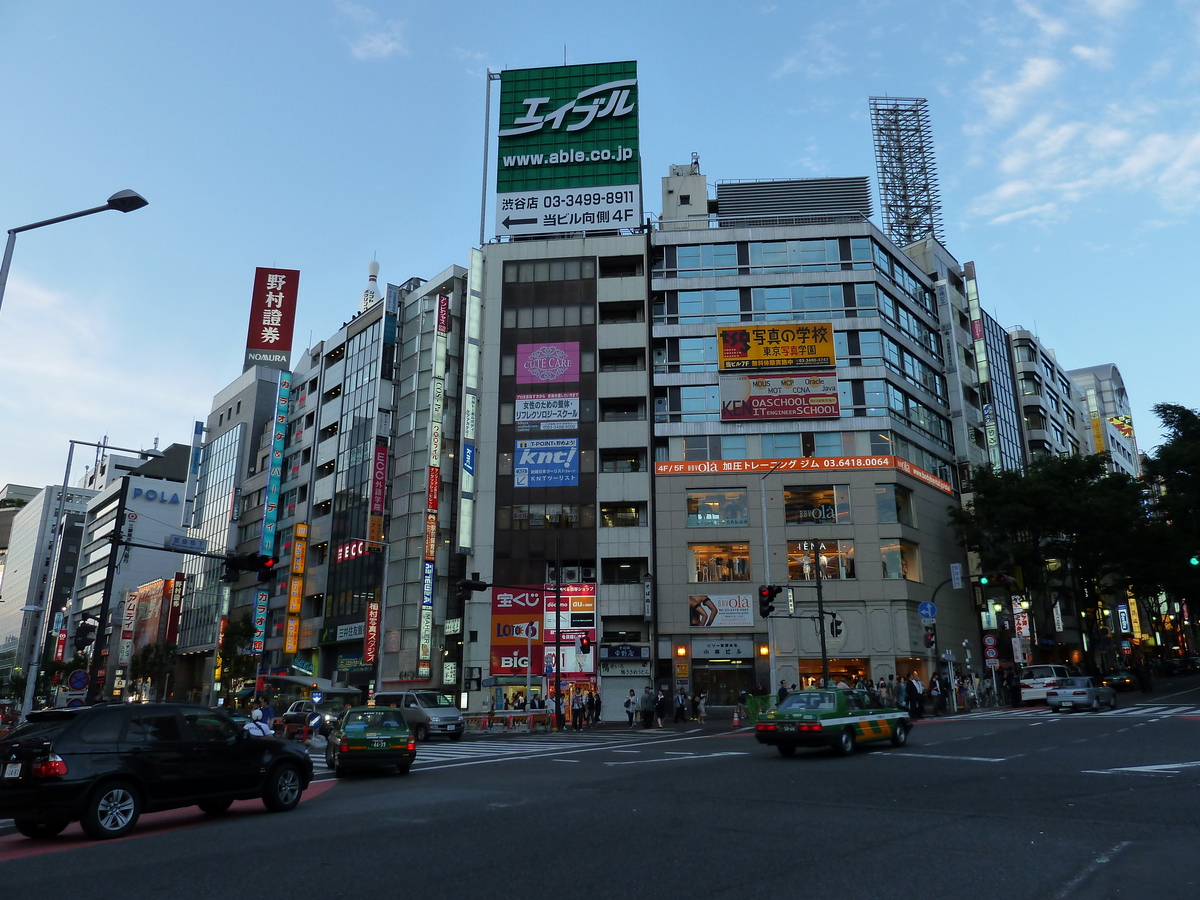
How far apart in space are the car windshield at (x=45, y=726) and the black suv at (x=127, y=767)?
17mm

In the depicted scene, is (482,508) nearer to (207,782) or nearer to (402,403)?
(402,403)

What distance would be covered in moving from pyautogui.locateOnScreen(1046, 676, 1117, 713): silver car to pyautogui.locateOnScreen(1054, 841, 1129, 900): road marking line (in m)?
29.9

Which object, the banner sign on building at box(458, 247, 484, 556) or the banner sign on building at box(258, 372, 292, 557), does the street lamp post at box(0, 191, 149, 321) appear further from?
the banner sign on building at box(258, 372, 292, 557)

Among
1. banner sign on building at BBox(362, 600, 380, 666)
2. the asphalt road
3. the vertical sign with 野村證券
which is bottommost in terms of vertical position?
the asphalt road

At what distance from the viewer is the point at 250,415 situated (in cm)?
8756

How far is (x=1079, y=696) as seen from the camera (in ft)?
114

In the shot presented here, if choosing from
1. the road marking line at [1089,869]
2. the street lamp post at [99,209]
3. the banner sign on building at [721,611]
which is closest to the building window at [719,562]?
the banner sign on building at [721,611]

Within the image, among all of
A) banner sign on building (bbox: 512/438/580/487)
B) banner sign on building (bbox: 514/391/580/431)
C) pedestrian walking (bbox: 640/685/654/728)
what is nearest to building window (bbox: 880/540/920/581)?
pedestrian walking (bbox: 640/685/654/728)

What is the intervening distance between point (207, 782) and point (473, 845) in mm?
4530

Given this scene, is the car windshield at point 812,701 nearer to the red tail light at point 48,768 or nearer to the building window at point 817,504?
the red tail light at point 48,768

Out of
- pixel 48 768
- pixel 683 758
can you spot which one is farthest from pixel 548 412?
pixel 48 768

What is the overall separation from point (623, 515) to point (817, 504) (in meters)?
11.7

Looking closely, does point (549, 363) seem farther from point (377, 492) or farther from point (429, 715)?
point (429, 715)

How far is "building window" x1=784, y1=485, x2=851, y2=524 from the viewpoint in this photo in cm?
5272
